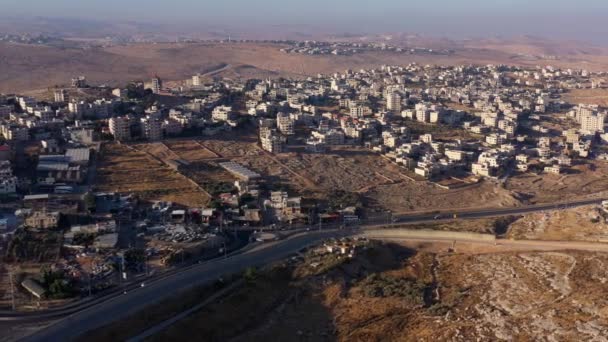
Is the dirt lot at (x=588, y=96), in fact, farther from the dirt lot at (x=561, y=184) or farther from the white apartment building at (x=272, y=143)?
the white apartment building at (x=272, y=143)

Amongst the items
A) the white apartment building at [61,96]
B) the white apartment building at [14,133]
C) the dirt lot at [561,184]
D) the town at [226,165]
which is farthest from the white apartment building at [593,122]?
the white apartment building at [61,96]

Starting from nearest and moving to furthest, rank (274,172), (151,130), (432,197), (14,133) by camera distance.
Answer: (432,197) → (274,172) → (14,133) → (151,130)

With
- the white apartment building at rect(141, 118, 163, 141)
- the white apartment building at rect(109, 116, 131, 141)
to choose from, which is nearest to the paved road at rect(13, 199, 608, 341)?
the white apartment building at rect(141, 118, 163, 141)

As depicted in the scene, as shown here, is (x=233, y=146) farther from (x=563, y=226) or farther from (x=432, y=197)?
(x=563, y=226)

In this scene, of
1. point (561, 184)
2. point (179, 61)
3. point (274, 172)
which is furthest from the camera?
point (179, 61)

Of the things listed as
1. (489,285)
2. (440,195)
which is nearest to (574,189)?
(440,195)

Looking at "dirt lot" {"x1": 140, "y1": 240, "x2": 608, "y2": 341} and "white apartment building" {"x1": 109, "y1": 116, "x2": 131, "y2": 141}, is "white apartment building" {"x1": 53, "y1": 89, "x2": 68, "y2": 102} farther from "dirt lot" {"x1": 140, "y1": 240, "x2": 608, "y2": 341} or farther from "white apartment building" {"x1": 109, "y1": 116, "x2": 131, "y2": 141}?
"dirt lot" {"x1": 140, "y1": 240, "x2": 608, "y2": 341}

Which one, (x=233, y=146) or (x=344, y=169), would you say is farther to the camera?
(x=233, y=146)

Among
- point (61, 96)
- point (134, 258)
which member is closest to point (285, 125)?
point (61, 96)

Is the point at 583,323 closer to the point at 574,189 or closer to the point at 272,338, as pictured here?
the point at 272,338
